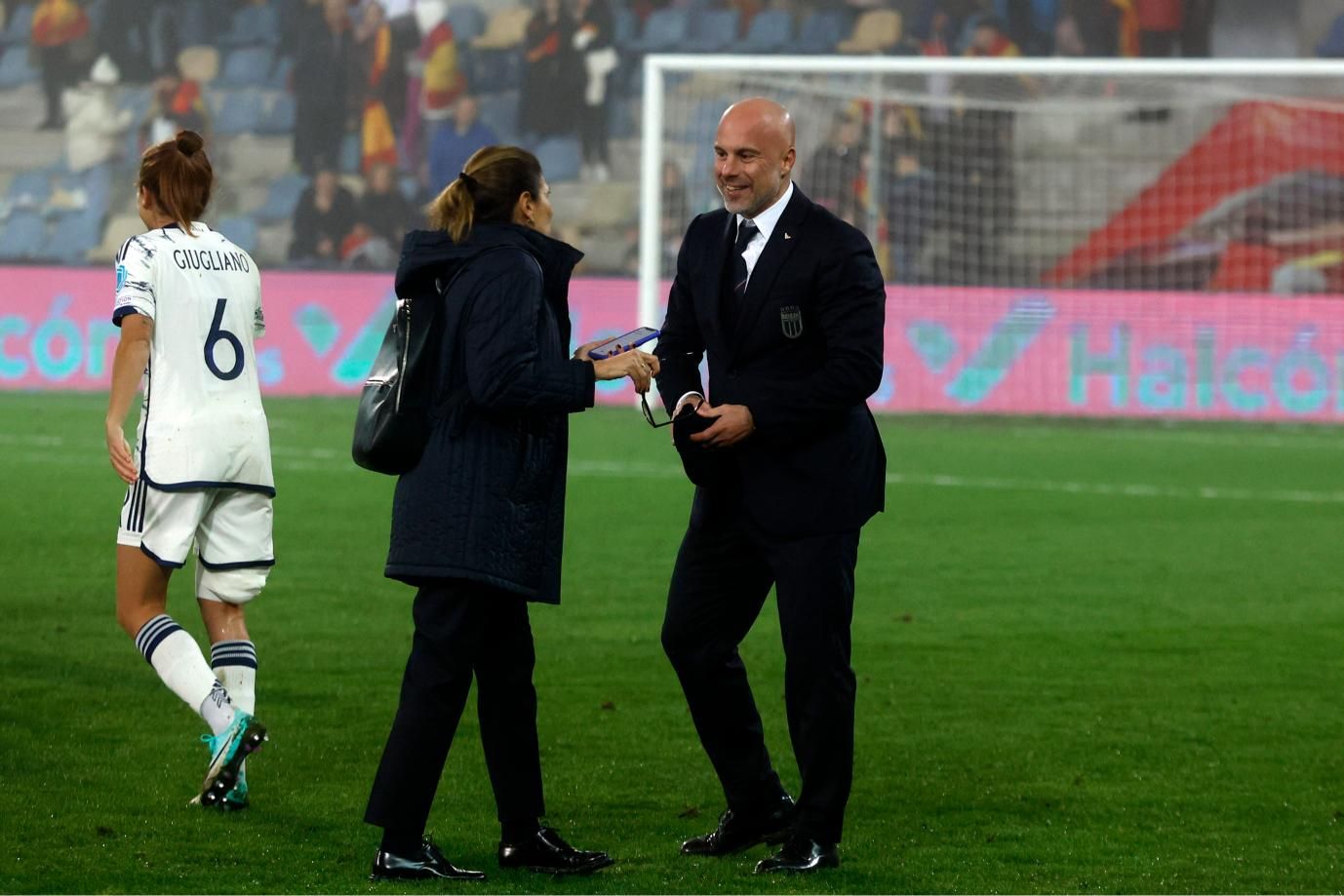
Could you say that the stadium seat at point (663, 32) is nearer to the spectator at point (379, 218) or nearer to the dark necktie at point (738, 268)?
the spectator at point (379, 218)

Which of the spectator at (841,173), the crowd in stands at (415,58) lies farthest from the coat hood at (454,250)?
the crowd in stands at (415,58)

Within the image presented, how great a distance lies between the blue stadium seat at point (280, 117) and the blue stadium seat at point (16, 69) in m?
2.76

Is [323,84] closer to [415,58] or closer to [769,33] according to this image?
[415,58]

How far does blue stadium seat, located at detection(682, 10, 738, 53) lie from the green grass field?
39.7 feet

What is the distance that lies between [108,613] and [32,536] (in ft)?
7.88

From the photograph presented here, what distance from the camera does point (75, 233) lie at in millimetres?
22812

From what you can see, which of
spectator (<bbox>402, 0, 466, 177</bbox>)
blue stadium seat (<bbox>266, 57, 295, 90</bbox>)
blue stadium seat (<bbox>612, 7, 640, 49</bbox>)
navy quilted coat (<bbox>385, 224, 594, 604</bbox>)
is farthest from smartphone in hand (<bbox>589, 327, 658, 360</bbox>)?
blue stadium seat (<bbox>266, 57, 295, 90</bbox>)

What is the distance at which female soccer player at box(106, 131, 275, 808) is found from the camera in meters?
4.96

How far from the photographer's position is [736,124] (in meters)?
4.39

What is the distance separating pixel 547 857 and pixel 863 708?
222cm

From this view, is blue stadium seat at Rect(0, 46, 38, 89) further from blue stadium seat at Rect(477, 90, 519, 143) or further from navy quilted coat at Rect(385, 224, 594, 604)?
navy quilted coat at Rect(385, 224, 594, 604)

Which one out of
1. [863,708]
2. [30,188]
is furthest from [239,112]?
[863,708]

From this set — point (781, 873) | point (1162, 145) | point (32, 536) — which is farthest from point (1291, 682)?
point (1162, 145)

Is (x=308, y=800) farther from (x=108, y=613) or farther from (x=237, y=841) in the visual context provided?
(x=108, y=613)
